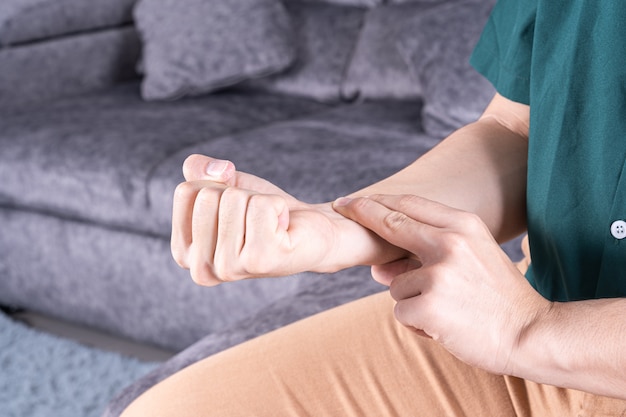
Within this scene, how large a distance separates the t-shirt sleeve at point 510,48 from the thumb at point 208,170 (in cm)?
35

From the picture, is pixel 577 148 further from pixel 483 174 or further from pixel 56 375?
pixel 56 375

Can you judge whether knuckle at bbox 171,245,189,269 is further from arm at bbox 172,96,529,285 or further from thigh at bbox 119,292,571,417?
thigh at bbox 119,292,571,417

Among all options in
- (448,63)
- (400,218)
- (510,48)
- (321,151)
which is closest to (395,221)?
(400,218)

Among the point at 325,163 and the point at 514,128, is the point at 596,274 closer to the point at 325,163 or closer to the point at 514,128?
the point at 514,128

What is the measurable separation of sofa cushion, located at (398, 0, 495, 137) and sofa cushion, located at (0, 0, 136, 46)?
111 centimetres

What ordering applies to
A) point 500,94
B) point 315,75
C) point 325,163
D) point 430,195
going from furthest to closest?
point 315,75, point 325,163, point 500,94, point 430,195

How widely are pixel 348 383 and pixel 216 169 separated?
0.84ft

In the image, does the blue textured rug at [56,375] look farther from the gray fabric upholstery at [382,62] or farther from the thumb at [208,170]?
the thumb at [208,170]

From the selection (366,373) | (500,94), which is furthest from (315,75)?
(366,373)

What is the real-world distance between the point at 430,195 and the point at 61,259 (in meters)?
1.44

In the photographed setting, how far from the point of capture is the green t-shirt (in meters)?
0.81

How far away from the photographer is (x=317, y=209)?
83 cm

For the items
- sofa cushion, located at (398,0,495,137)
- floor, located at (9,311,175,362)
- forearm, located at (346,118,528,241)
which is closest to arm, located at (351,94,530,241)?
forearm, located at (346,118,528,241)

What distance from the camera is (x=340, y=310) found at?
3.18 feet
